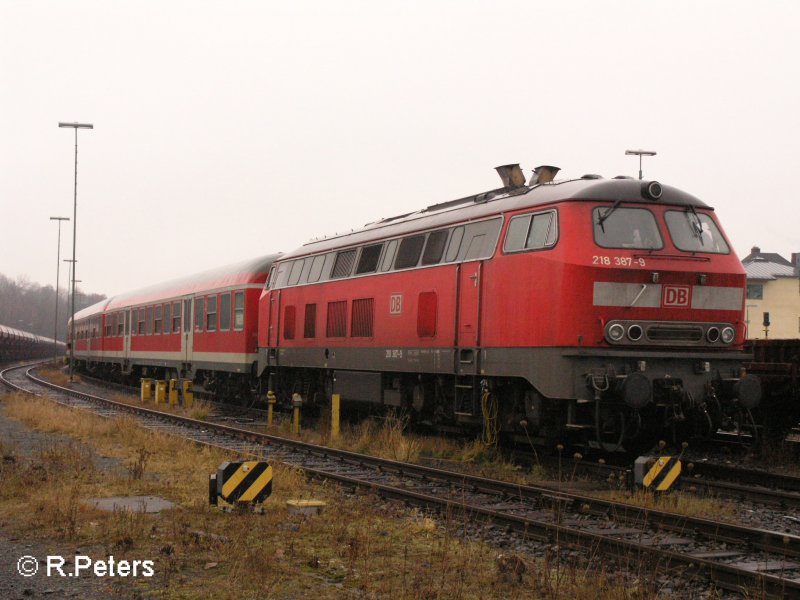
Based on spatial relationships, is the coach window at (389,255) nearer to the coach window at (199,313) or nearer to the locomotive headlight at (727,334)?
the locomotive headlight at (727,334)

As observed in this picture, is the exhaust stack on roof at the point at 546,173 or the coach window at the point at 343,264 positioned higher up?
the exhaust stack on roof at the point at 546,173

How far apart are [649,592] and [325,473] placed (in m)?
6.37

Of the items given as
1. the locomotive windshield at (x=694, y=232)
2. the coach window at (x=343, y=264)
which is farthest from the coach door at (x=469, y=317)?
the coach window at (x=343, y=264)

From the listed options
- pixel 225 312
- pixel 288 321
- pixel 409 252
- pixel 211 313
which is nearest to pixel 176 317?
pixel 211 313

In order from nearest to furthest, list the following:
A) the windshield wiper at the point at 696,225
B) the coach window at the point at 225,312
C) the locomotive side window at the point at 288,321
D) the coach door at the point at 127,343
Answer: the windshield wiper at the point at 696,225 < the locomotive side window at the point at 288,321 < the coach window at the point at 225,312 < the coach door at the point at 127,343

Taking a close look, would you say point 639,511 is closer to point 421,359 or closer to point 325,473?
point 325,473

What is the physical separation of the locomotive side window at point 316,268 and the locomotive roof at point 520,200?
5.67ft

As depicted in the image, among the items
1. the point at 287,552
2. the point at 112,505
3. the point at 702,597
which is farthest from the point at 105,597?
the point at 702,597

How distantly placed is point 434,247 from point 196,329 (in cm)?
1477

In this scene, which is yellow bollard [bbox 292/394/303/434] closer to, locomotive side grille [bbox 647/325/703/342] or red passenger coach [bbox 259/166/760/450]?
red passenger coach [bbox 259/166/760/450]

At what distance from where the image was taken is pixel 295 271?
2036 centimetres

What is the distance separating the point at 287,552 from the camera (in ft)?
25.3

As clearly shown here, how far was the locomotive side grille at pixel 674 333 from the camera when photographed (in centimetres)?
1195

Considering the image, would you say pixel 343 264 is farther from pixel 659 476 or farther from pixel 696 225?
pixel 659 476
